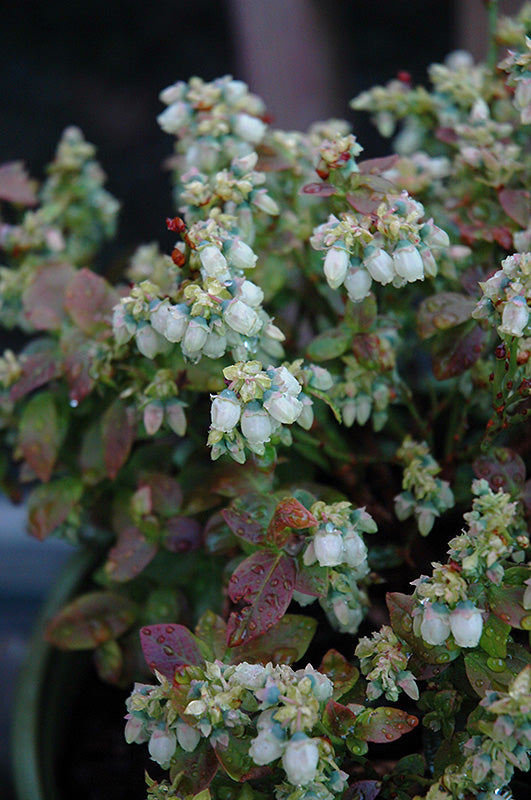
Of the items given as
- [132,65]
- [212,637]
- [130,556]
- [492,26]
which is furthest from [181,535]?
[132,65]

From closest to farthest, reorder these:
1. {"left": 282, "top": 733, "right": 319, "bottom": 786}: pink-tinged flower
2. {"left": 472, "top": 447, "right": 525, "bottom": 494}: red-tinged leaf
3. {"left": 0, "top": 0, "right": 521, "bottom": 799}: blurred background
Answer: {"left": 282, "top": 733, "right": 319, "bottom": 786}: pink-tinged flower < {"left": 472, "top": 447, "right": 525, "bottom": 494}: red-tinged leaf < {"left": 0, "top": 0, "right": 521, "bottom": 799}: blurred background

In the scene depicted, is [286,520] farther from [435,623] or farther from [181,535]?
[181,535]

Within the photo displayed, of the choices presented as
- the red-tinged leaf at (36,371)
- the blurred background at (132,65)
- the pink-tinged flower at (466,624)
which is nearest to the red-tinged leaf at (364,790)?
the pink-tinged flower at (466,624)

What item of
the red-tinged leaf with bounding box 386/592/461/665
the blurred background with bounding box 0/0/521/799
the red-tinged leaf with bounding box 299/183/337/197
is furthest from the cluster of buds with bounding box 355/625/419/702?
the blurred background with bounding box 0/0/521/799

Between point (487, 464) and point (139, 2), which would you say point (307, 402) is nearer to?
point (487, 464)

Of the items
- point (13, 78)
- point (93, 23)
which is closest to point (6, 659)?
point (13, 78)

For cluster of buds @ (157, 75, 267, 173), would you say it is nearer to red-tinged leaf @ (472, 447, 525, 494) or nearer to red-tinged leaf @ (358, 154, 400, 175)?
red-tinged leaf @ (358, 154, 400, 175)

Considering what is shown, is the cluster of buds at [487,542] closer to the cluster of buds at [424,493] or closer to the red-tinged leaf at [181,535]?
the cluster of buds at [424,493]
